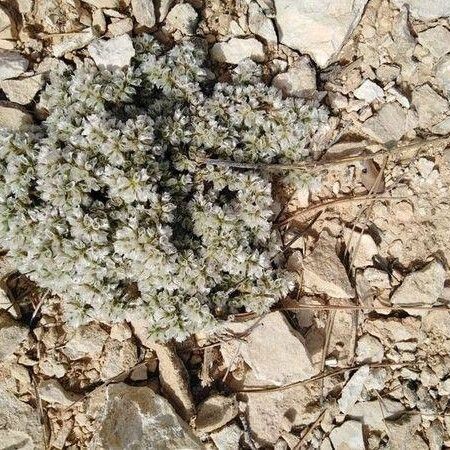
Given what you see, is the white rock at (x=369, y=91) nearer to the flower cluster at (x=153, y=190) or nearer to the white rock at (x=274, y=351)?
the flower cluster at (x=153, y=190)

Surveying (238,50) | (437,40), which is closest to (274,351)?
(238,50)

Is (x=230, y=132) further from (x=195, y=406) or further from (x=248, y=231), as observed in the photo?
(x=195, y=406)

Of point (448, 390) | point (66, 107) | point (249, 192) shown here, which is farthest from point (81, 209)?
point (448, 390)

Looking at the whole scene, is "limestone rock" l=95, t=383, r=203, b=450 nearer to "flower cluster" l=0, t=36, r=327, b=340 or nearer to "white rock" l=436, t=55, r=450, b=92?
"flower cluster" l=0, t=36, r=327, b=340

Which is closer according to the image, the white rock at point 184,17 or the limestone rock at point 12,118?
the limestone rock at point 12,118

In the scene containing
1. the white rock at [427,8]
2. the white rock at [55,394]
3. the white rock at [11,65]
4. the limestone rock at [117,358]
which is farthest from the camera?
the white rock at [427,8]

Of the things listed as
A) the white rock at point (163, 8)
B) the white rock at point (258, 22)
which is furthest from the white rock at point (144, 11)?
the white rock at point (258, 22)

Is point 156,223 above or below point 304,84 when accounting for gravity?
below
